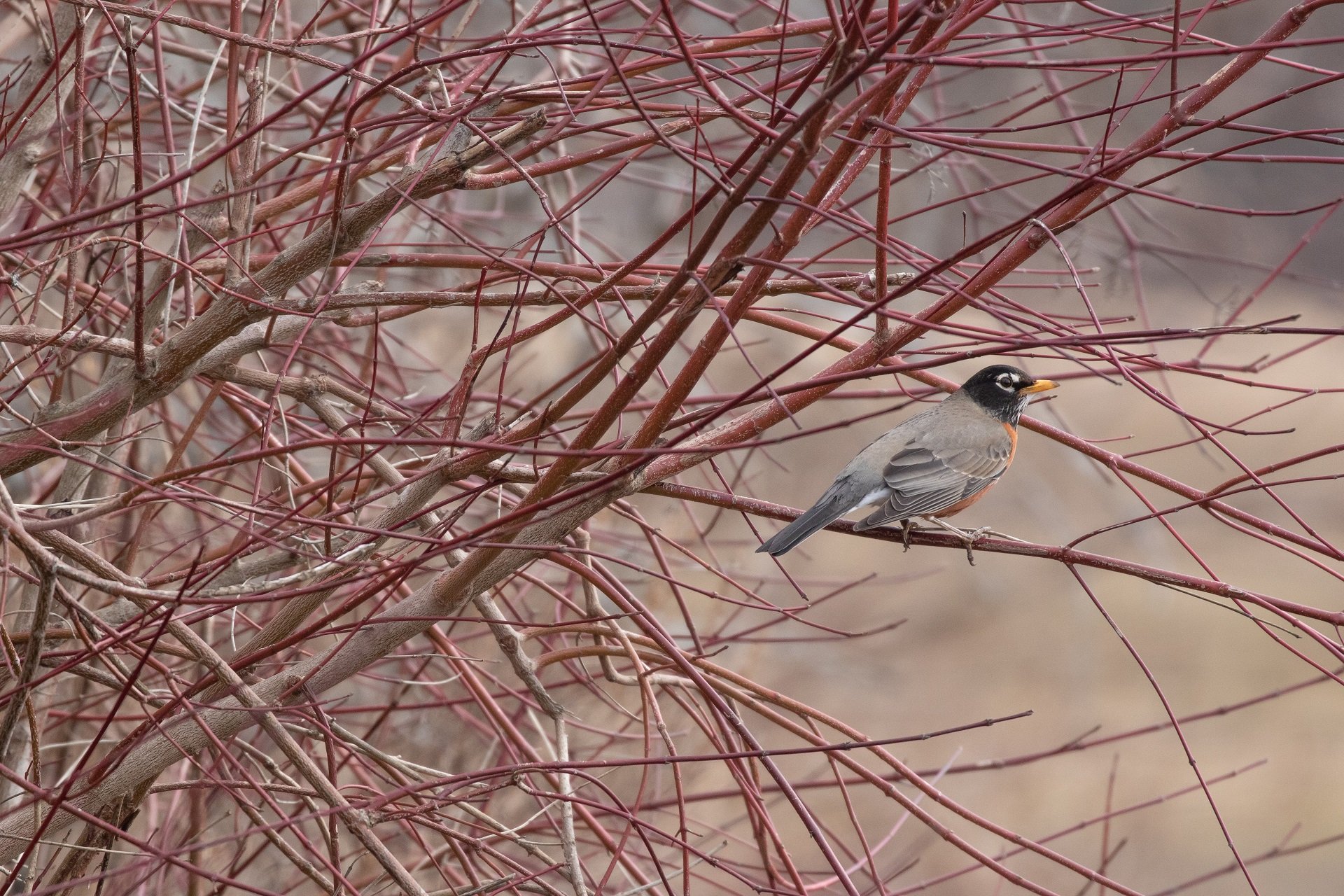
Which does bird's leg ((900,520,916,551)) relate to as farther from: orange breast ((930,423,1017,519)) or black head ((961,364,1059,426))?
black head ((961,364,1059,426))

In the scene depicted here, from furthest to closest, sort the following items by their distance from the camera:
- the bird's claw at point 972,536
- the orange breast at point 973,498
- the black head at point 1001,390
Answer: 1. the black head at point 1001,390
2. the orange breast at point 973,498
3. the bird's claw at point 972,536

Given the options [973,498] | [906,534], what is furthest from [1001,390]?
[906,534]

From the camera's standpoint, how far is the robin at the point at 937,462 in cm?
395

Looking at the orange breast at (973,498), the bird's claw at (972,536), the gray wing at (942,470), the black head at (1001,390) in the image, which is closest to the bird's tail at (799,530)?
the gray wing at (942,470)

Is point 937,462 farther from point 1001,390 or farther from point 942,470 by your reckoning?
point 1001,390

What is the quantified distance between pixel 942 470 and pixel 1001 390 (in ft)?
2.42

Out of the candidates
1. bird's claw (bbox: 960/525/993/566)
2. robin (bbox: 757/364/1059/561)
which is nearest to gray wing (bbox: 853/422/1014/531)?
Answer: robin (bbox: 757/364/1059/561)

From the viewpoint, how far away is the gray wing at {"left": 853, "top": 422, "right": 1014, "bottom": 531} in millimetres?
4023

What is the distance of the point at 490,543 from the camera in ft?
6.85

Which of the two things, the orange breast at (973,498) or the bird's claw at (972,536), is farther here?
the orange breast at (973,498)

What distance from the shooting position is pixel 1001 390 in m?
4.87

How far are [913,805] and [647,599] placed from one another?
5.21 m

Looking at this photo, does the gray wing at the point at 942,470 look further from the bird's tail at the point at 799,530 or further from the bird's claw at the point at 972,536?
the bird's claw at the point at 972,536

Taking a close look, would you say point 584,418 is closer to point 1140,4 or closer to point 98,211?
point 98,211
